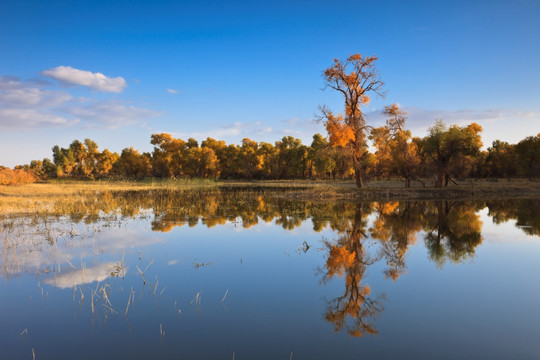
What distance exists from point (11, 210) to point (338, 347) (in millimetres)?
27297

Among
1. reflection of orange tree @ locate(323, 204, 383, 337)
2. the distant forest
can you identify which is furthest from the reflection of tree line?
the distant forest

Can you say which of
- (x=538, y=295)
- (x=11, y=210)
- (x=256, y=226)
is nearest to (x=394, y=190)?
(x=256, y=226)

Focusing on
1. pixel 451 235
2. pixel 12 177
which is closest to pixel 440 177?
pixel 451 235

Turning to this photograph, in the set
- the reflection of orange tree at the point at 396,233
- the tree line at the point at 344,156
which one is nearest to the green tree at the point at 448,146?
the tree line at the point at 344,156

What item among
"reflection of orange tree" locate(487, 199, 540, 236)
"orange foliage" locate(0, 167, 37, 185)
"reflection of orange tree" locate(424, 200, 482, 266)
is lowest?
"reflection of orange tree" locate(487, 199, 540, 236)

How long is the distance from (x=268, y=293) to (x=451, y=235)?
12.4 meters

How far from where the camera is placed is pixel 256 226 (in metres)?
19.9

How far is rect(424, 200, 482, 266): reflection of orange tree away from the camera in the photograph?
13298mm

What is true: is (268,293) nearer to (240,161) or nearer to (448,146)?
(448,146)

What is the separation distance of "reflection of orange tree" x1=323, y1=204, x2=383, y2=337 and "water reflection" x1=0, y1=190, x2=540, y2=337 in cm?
2

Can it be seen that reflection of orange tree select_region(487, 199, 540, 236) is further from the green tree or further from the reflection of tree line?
the green tree

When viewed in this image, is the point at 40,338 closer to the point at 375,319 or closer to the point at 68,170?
the point at 375,319

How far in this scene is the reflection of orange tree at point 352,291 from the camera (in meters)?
7.41

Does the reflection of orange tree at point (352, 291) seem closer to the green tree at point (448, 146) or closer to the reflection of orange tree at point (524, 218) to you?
the reflection of orange tree at point (524, 218)
